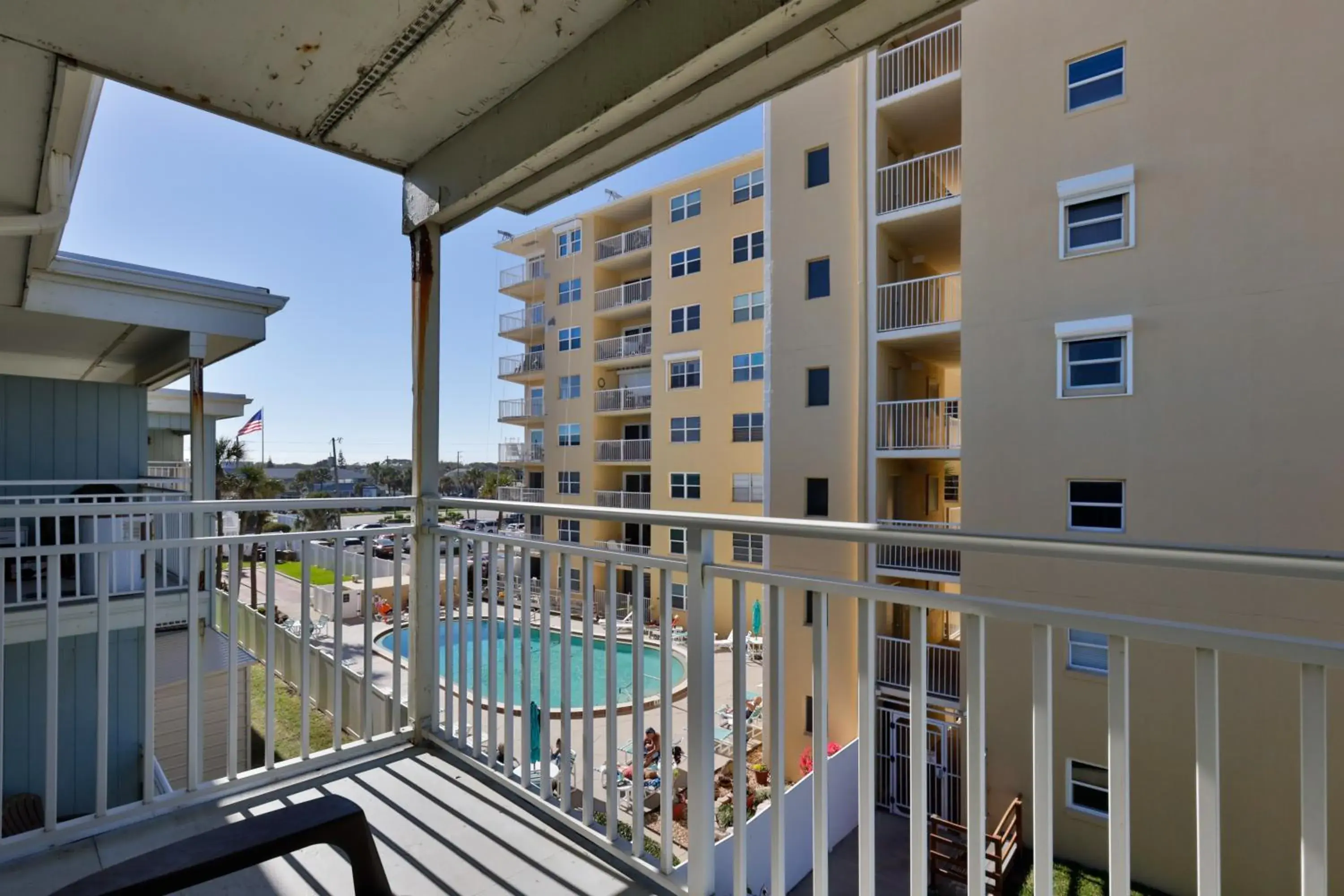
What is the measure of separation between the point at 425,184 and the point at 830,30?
5.06 ft

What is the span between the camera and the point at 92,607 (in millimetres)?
4133

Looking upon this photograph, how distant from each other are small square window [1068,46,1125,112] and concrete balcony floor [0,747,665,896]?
354 inches

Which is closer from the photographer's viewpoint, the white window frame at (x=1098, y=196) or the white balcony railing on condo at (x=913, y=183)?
the white window frame at (x=1098, y=196)

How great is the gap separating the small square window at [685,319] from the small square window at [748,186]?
8.11ft

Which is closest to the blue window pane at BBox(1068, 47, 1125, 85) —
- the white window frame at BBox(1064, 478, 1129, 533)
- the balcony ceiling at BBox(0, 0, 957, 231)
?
the white window frame at BBox(1064, 478, 1129, 533)

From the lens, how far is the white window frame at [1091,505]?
6953 mm

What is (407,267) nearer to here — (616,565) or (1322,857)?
(616,565)

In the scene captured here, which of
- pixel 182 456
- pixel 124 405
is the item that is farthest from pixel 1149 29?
pixel 182 456

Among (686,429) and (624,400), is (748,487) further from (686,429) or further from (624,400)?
(624,400)

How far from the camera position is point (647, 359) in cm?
1623

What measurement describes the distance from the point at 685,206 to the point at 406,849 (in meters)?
14.8

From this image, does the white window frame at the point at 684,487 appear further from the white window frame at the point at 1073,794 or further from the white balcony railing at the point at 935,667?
the white window frame at the point at 1073,794

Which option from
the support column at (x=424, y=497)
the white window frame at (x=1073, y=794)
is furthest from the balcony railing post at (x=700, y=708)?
the white window frame at (x=1073, y=794)

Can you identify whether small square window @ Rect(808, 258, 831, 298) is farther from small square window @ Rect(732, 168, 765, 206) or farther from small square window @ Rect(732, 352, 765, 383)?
small square window @ Rect(732, 168, 765, 206)
